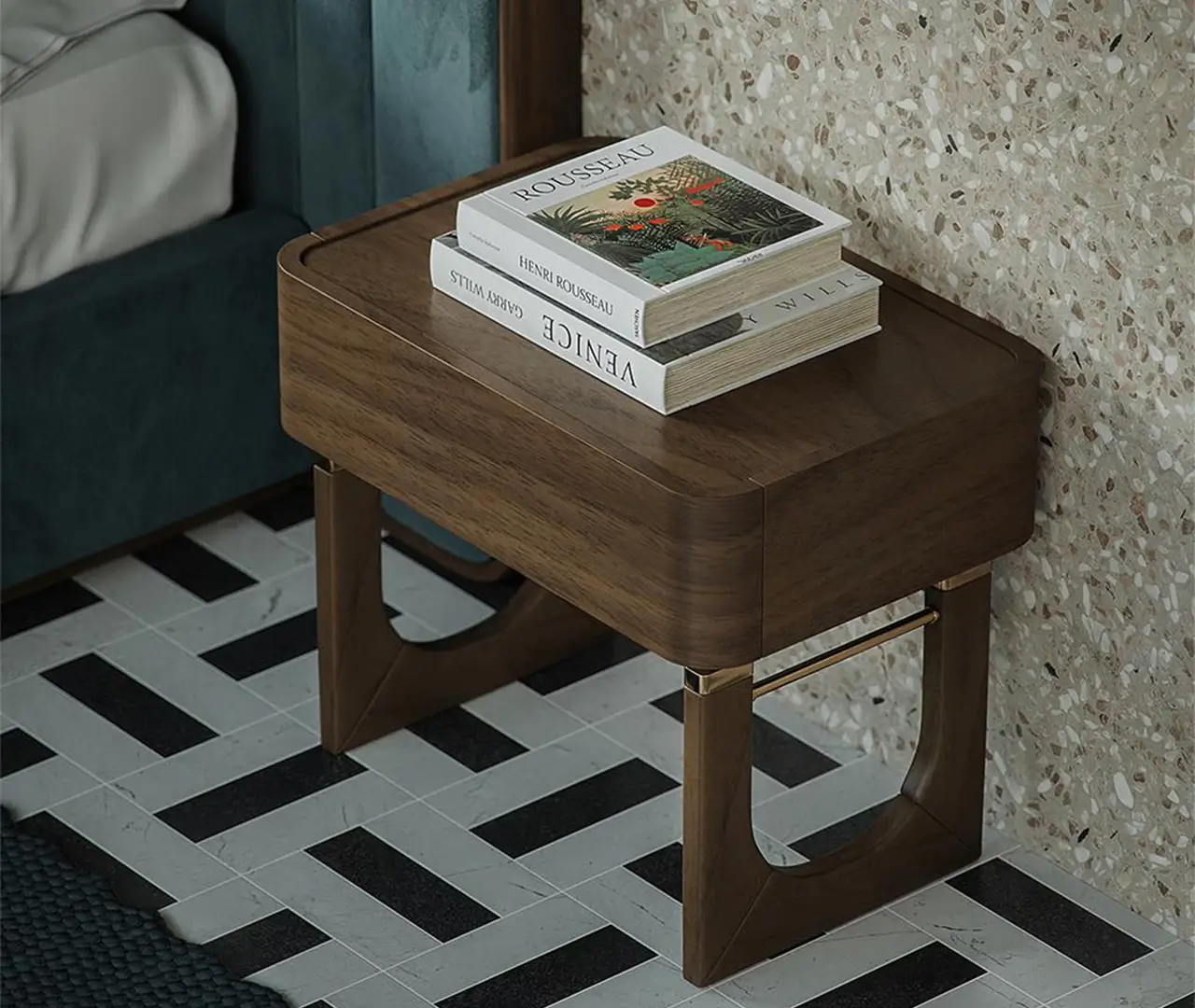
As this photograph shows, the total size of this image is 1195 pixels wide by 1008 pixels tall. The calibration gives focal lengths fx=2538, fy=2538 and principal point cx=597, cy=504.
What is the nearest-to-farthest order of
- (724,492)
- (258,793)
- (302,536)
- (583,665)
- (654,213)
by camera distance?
1. (724,492)
2. (654,213)
3. (258,793)
4. (583,665)
5. (302,536)

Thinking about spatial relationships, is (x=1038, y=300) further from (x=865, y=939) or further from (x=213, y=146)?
(x=213, y=146)

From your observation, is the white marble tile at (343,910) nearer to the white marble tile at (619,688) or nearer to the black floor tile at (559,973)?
the black floor tile at (559,973)

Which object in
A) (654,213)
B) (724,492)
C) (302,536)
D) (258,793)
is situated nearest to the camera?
(724,492)

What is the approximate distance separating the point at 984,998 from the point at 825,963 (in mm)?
155

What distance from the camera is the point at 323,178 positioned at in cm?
301

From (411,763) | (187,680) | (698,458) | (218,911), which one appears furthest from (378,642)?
(698,458)

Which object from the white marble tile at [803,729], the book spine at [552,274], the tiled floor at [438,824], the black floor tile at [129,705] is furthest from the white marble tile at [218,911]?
the book spine at [552,274]

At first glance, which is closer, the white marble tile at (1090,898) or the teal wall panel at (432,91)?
the white marble tile at (1090,898)

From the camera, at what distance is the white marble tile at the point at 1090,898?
2469mm

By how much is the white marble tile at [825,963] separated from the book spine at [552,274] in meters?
0.63

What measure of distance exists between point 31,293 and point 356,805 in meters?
0.72

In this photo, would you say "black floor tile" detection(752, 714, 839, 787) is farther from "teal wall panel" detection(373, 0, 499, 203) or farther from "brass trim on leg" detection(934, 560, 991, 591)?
"teal wall panel" detection(373, 0, 499, 203)

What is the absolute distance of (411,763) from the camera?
2.74m

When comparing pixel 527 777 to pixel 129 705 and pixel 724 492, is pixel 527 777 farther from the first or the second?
pixel 724 492
